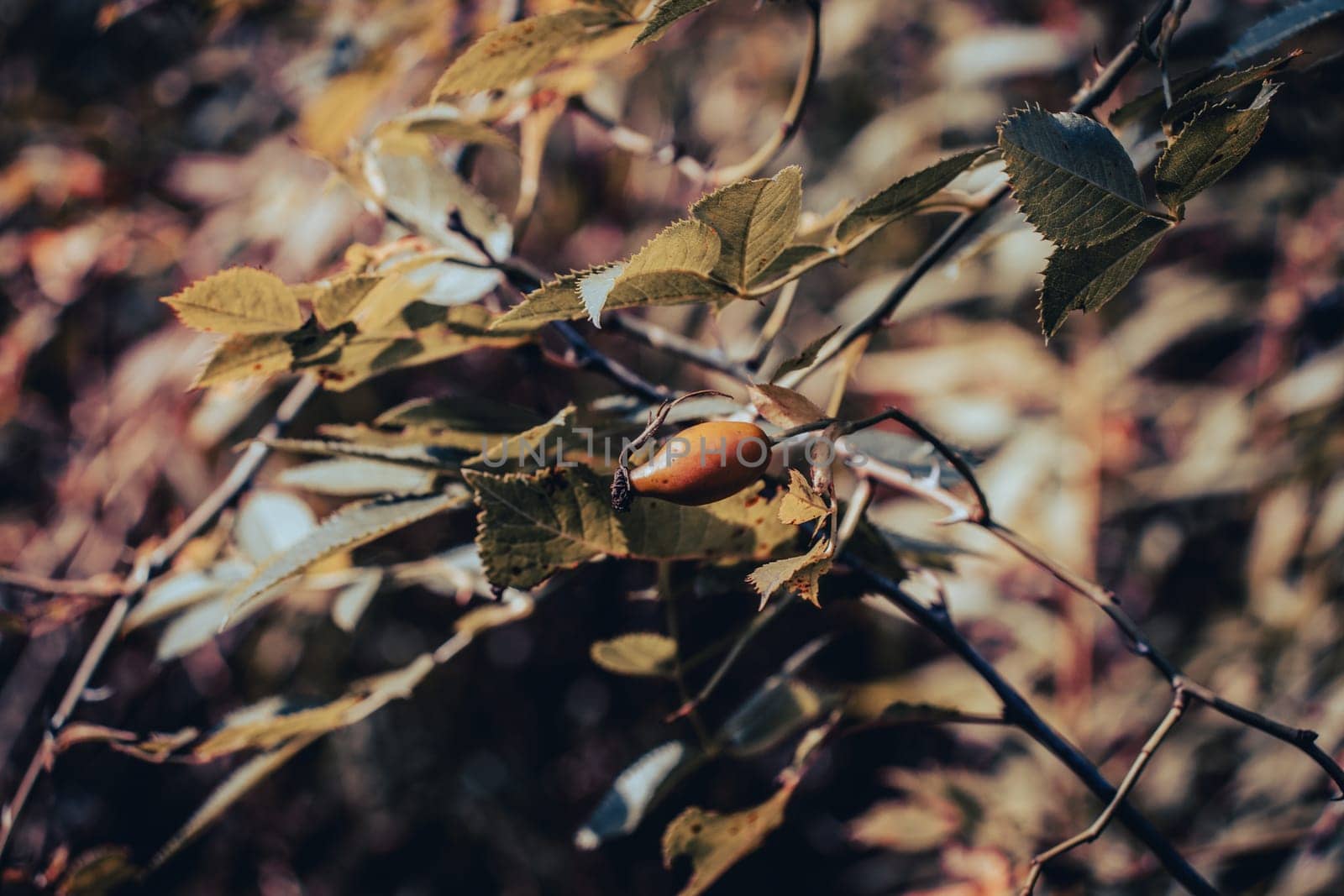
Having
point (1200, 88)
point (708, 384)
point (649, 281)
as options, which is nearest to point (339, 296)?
point (649, 281)

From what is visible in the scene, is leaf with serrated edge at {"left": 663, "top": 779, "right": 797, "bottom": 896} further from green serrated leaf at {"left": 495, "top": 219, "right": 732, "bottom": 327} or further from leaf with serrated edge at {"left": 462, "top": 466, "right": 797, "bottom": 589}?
green serrated leaf at {"left": 495, "top": 219, "right": 732, "bottom": 327}

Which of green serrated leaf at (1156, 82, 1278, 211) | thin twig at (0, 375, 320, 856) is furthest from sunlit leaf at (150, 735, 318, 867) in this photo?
green serrated leaf at (1156, 82, 1278, 211)

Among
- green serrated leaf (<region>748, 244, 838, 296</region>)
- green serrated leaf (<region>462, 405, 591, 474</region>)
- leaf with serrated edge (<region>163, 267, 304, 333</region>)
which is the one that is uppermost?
green serrated leaf (<region>748, 244, 838, 296</region>)

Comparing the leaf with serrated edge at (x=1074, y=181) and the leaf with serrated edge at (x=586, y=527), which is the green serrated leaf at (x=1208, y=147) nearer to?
the leaf with serrated edge at (x=1074, y=181)

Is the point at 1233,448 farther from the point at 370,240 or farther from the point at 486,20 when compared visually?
the point at 370,240

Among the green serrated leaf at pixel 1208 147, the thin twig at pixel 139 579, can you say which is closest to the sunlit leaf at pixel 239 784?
the thin twig at pixel 139 579

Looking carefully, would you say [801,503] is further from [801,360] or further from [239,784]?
[239,784]

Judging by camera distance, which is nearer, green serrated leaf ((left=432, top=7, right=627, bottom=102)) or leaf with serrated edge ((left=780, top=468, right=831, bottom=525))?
leaf with serrated edge ((left=780, top=468, right=831, bottom=525))
